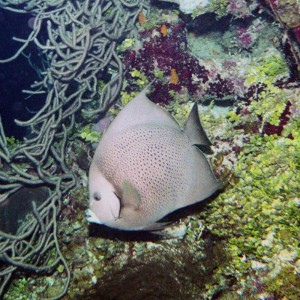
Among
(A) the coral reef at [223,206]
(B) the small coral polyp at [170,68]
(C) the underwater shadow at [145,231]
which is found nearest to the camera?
(A) the coral reef at [223,206]

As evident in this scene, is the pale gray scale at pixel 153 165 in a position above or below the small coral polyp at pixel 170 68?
below

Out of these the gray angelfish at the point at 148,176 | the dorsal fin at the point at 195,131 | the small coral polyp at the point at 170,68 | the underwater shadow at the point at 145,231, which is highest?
the small coral polyp at the point at 170,68

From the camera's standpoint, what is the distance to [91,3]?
399cm

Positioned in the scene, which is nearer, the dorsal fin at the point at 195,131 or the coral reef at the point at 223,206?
the dorsal fin at the point at 195,131

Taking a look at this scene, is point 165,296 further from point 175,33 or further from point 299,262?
point 175,33

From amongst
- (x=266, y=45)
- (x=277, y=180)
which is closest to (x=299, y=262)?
(x=277, y=180)

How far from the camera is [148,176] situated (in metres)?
2.01

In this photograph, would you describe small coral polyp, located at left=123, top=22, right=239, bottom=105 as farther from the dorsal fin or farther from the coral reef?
the dorsal fin

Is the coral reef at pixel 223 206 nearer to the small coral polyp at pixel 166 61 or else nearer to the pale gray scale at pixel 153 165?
the small coral polyp at pixel 166 61

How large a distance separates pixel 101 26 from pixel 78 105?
1104 mm

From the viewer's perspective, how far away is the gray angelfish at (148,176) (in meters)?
2.00

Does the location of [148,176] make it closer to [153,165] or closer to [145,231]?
[153,165]

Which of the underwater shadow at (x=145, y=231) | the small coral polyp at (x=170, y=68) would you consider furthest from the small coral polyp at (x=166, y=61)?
the underwater shadow at (x=145, y=231)

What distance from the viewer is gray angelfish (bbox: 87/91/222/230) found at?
2002mm
